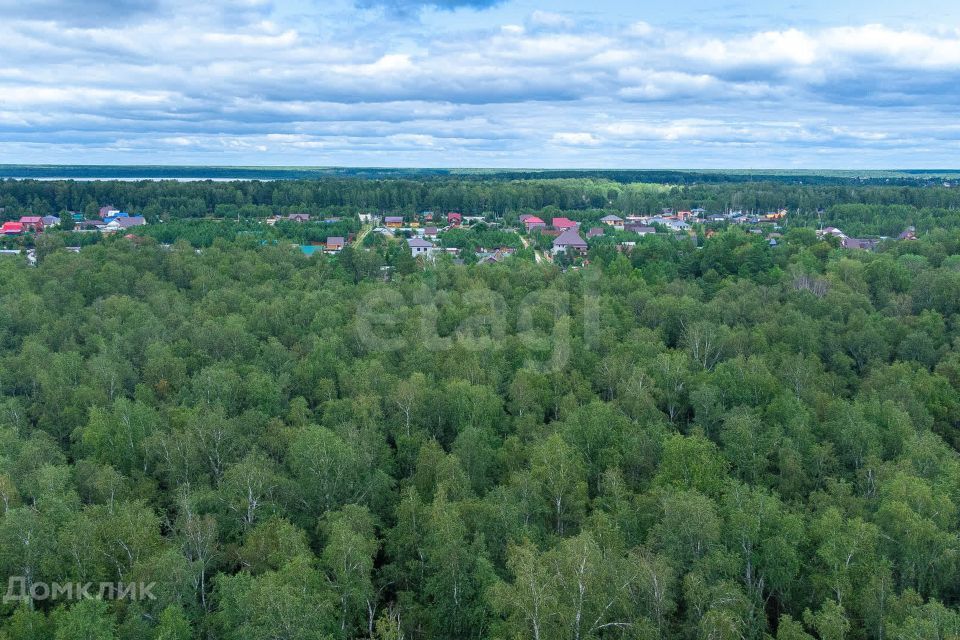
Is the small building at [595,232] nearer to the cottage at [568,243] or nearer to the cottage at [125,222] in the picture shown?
the cottage at [568,243]

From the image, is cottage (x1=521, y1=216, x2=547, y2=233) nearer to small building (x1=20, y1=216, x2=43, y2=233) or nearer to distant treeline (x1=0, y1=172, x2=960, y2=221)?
distant treeline (x1=0, y1=172, x2=960, y2=221)

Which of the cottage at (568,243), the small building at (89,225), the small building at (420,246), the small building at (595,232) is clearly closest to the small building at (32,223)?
the small building at (89,225)

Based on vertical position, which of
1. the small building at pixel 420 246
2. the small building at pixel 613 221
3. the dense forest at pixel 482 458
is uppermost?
the small building at pixel 613 221

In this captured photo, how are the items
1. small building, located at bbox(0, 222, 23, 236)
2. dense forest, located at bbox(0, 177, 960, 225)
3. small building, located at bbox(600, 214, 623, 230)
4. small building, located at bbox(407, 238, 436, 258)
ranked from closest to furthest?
small building, located at bbox(407, 238, 436, 258)
small building, located at bbox(0, 222, 23, 236)
small building, located at bbox(600, 214, 623, 230)
dense forest, located at bbox(0, 177, 960, 225)

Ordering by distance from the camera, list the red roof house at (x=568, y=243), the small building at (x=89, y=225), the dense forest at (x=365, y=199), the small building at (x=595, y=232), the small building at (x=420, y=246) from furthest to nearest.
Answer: the dense forest at (x=365, y=199) → the small building at (x=89, y=225) → the small building at (x=595, y=232) → the red roof house at (x=568, y=243) → the small building at (x=420, y=246)

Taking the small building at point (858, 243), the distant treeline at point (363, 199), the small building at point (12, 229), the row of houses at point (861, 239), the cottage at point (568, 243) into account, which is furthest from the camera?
the distant treeline at point (363, 199)

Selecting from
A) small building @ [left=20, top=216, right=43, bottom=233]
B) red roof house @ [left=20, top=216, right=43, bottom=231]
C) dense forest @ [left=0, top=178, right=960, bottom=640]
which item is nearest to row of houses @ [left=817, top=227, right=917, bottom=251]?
dense forest @ [left=0, top=178, right=960, bottom=640]

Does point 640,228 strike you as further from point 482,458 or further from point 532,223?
point 482,458
